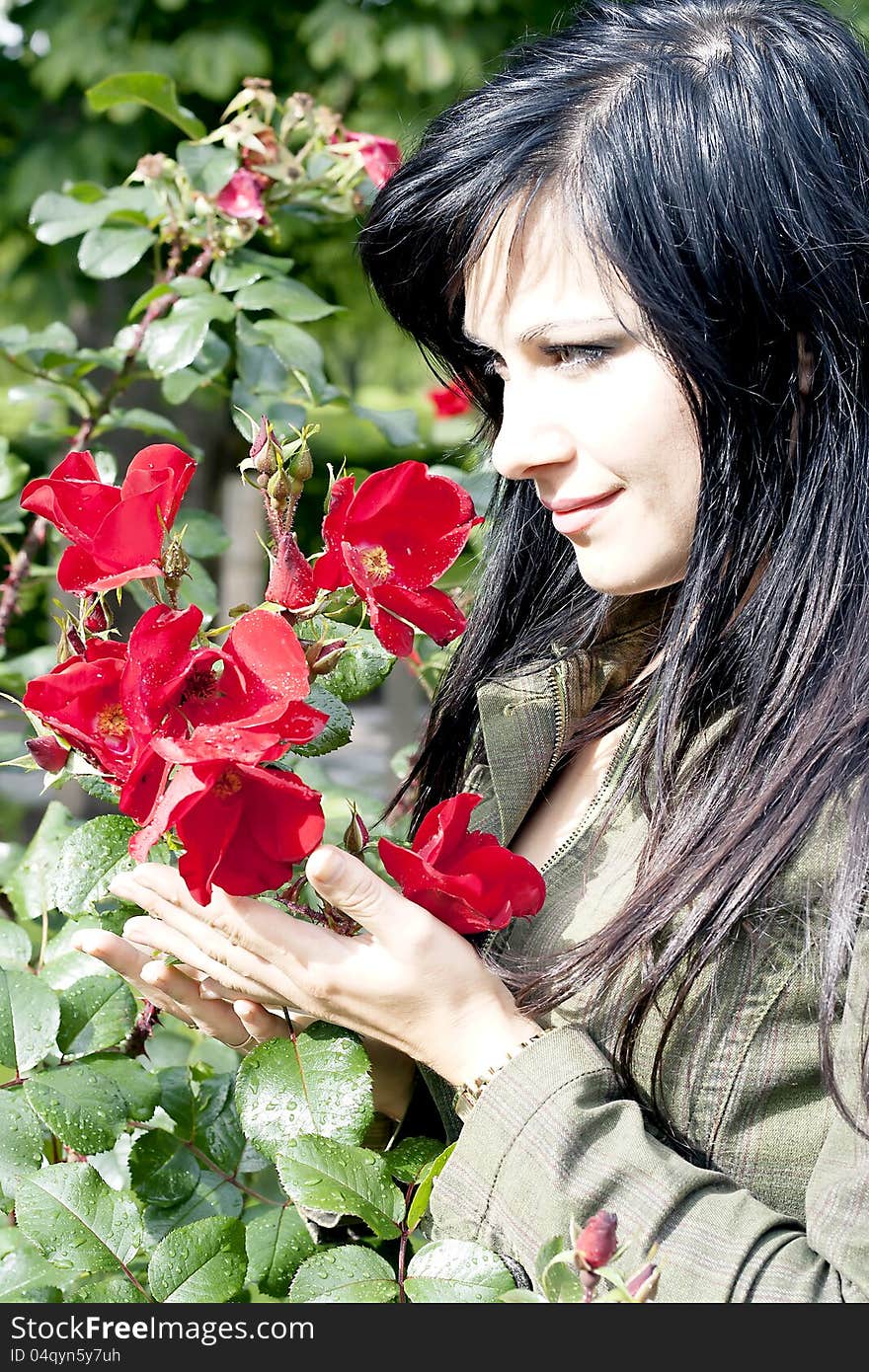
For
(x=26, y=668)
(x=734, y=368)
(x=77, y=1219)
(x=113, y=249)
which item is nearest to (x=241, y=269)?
(x=113, y=249)

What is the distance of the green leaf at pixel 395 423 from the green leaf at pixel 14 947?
3.15 feet

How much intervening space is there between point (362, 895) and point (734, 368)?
0.55m

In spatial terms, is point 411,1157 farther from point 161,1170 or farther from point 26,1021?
point 26,1021

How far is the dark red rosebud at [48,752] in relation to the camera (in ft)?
3.33

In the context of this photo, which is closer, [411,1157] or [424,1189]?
[424,1189]

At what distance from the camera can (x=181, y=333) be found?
174 centimetres

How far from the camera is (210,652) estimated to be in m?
0.89

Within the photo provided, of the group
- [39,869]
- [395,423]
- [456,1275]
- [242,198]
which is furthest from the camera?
[395,423]

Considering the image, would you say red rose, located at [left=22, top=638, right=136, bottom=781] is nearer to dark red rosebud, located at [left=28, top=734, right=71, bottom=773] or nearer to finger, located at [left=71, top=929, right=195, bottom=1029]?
dark red rosebud, located at [left=28, top=734, right=71, bottom=773]

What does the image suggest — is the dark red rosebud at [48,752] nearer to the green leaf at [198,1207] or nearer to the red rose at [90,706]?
the red rose at [90,706]

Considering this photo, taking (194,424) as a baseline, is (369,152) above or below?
above
